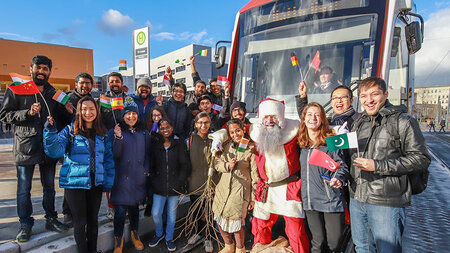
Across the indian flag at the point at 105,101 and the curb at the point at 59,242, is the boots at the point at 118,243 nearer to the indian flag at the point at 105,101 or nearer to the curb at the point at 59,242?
the curb at the point at 59,242

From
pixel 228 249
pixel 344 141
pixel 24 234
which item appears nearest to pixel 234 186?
pixel 228 249

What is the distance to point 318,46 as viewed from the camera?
4141mm

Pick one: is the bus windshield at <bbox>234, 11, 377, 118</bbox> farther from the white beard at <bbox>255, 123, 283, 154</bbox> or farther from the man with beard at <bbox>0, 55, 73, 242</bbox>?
the man with beard at <bbox>0, 55, 73, 242</bbox>

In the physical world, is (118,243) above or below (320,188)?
below

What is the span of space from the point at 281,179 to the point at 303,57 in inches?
91.6

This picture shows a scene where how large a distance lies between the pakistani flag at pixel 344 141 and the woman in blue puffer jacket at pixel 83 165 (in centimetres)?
245

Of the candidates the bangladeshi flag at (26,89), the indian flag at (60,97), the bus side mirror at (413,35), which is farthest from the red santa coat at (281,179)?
the bus side mirror at (413,35)

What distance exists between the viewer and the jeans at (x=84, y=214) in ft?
9.04

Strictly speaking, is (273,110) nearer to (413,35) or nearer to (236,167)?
(236,167)

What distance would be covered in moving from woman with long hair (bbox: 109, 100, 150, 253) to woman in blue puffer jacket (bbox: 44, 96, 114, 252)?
19cm

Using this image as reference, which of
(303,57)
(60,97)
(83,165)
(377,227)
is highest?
(303,57)

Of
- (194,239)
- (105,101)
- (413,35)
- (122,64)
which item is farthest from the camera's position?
(122,64)

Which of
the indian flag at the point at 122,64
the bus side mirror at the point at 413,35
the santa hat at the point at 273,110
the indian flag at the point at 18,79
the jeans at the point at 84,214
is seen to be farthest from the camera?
the indian flag at the point at 122,64

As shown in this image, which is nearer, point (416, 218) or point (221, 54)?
point (416, 218)
